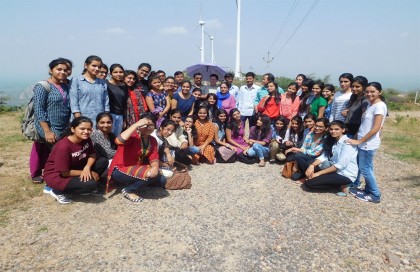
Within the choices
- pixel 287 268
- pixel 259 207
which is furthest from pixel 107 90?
pixel 287 268

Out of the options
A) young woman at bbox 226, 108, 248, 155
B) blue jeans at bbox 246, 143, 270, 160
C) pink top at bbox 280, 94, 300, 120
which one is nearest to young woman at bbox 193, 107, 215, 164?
young woman at bbox 226, 108, 248, 155

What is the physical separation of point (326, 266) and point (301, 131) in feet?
11.3

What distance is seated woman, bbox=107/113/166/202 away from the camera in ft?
13.7

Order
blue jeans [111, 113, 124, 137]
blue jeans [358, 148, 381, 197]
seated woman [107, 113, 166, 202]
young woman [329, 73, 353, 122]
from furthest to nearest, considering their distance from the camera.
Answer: young woman [329, 73, 353, 122] → blue jeans [111, 113, 124, 137] → blue jeans [358, 148, 381, 197] → seated woman [107, 113, 166, 202]

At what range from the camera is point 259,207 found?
14.0 feet

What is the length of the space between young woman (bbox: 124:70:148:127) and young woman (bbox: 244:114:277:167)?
2.54m

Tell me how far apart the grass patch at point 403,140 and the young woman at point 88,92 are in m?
7.27

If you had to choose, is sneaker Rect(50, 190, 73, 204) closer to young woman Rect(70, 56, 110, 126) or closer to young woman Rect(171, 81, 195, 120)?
young woman Rect(70, 56, 110, 126)

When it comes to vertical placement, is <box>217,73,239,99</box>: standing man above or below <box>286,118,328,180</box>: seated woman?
above

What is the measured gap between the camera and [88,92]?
4.37m

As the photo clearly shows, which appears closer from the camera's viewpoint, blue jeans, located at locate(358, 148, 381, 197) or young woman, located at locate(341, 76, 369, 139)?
blue jeans, located at locate(358, 148, 381, 197)

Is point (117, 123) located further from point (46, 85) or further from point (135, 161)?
point (46, 85)

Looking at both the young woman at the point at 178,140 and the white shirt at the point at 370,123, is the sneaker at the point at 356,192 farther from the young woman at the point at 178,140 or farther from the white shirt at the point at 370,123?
the young woman at the point at 178,140

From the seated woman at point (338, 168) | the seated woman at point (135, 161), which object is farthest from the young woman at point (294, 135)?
the seated woman at point (135, 161)
